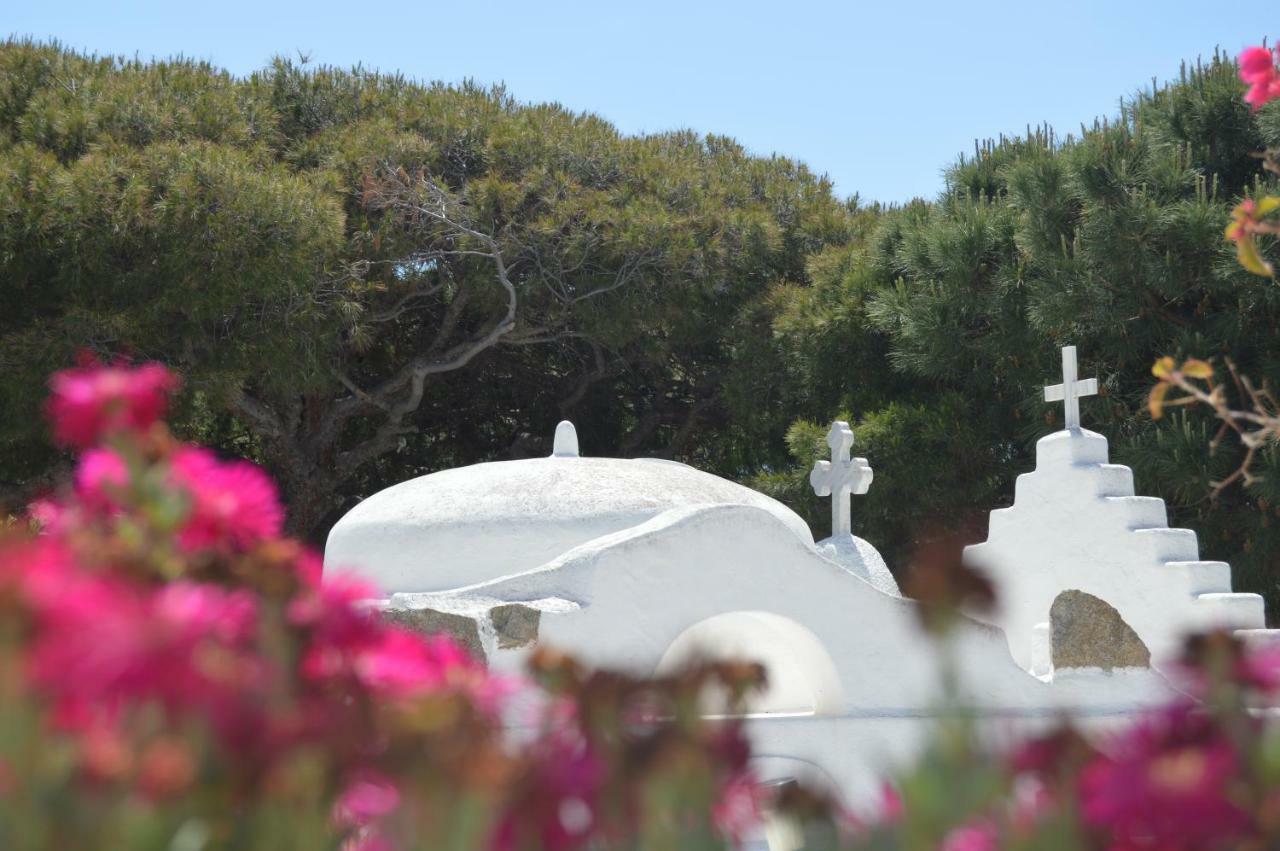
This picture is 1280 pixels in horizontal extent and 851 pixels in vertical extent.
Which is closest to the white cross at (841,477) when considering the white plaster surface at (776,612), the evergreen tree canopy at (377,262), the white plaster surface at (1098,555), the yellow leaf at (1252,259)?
the white plaster surface at (1098,555)

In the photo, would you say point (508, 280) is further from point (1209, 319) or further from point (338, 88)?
point (1209, 319)

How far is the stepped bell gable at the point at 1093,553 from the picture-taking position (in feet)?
26.3

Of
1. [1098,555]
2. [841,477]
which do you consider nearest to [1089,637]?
[1098,555]

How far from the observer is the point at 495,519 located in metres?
7.57

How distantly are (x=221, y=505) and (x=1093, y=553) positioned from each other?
25.5 ft

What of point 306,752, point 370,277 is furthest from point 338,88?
point 306,752

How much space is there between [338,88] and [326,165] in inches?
76.6

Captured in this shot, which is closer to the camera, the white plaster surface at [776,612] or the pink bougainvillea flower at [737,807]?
the pink bougainvillea flower at [737,807]

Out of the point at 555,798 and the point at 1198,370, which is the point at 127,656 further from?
the point at 1198,370

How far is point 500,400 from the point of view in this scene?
19750mm

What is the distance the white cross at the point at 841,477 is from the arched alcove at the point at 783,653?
156 cm

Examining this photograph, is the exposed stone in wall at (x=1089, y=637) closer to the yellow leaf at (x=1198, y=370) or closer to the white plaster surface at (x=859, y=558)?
the white plaster surface at (x=859, y=558)

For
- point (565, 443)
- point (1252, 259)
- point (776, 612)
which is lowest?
point (776, 612)

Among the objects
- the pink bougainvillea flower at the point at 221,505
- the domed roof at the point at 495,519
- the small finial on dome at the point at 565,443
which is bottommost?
the pink bougainvillea flower at the point at 221,505
